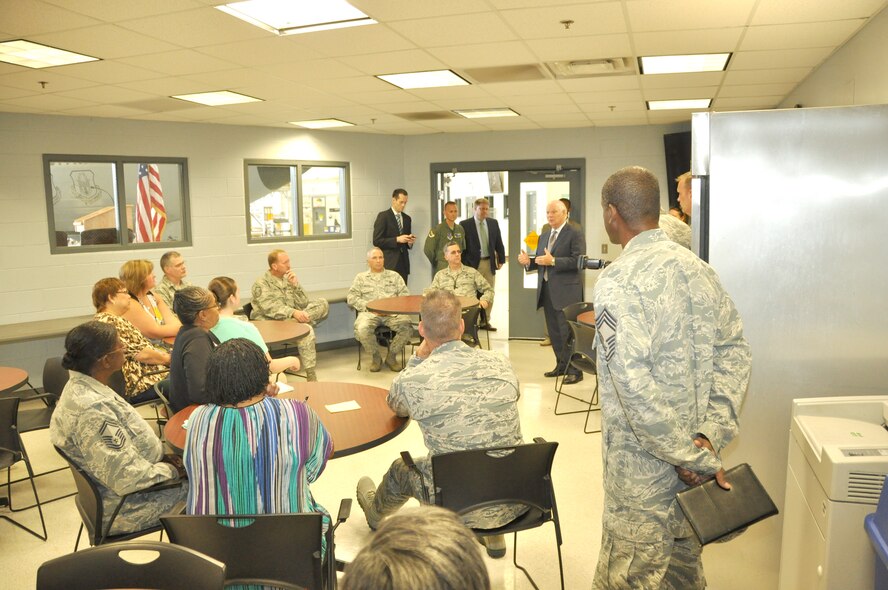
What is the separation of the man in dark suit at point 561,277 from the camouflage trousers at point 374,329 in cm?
151

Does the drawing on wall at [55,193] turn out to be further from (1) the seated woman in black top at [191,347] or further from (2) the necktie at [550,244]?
(2) the necktie at [550,244]

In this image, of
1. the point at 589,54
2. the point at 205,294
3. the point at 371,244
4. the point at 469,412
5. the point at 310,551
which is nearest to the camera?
the point at 310,551

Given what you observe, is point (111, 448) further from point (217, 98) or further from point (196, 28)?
point (217, 98)

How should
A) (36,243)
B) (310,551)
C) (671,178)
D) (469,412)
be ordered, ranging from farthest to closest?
(671,178)
(36,243)
(469,412)
(310,551)

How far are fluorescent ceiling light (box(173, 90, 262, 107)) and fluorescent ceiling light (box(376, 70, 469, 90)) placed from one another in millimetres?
1409

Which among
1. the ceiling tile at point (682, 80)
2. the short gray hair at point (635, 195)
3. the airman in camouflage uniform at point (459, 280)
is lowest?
the airman in camouflage uniform at point (459, 280)

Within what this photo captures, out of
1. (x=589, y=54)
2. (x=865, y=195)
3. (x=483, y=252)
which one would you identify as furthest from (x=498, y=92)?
(x=865, y=195)

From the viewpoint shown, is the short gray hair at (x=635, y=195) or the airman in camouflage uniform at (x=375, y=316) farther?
the airman in camouflage uniform at (x=375, y=316)

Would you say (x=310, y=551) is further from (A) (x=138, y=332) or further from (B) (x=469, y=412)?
(A) (x=138, y=332)

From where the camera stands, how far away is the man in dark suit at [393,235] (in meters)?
8.69

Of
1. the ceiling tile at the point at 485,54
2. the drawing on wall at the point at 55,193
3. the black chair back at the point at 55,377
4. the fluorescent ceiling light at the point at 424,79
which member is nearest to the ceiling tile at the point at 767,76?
the ceiling tile at the point at 485,54

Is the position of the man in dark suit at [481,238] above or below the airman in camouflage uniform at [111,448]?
above

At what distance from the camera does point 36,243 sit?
661 centimetres

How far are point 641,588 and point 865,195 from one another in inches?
72.7
